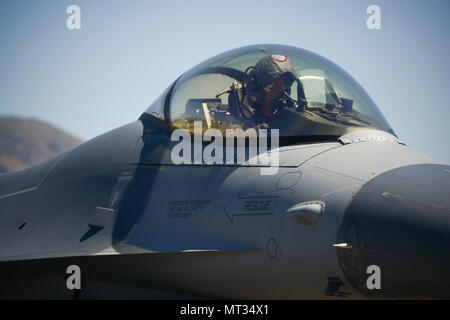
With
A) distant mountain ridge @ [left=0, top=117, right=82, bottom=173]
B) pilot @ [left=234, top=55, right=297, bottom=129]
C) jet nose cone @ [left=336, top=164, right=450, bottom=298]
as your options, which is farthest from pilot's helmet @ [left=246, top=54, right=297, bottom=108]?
distant mountain ridge @ [left=0, top=117, right=82, bottom=173]

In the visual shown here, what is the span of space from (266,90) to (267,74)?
0.68 ft

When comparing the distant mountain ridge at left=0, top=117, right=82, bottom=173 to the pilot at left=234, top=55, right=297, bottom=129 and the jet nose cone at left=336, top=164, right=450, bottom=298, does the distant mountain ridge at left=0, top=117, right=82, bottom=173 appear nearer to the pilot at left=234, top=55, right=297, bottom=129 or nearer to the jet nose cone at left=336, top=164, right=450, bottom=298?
the pilot at left=234, top=55, right=297, bottom=129

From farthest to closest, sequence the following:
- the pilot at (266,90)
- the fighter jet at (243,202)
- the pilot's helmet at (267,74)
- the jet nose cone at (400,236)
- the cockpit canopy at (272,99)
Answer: the pilot's helmet at (267,74) < the pilot at (266,90) < the cockpit canopy at (272,99) < the fighter jet at (243,202) < the jet nose cone at (400,236)

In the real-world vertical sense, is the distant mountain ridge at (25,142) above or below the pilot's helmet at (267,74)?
below

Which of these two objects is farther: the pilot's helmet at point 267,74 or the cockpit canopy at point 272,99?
the pilot's helmet at point 267,74

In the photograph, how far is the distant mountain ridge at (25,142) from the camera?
35.1m

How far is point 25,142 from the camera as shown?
38.8 meters

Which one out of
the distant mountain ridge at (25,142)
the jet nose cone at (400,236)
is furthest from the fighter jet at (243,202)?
the distant mountain ridge at (25,142)

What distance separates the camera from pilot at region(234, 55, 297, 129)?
213 inches

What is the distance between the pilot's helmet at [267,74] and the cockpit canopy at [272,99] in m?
0.01

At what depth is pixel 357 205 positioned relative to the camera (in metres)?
4.04

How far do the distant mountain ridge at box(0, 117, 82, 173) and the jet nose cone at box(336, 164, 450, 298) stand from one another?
30750 millimetres

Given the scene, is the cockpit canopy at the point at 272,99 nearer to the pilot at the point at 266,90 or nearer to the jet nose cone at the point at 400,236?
the pilot at the point at 266,90

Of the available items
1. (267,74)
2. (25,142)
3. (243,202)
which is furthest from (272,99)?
(25,142)
